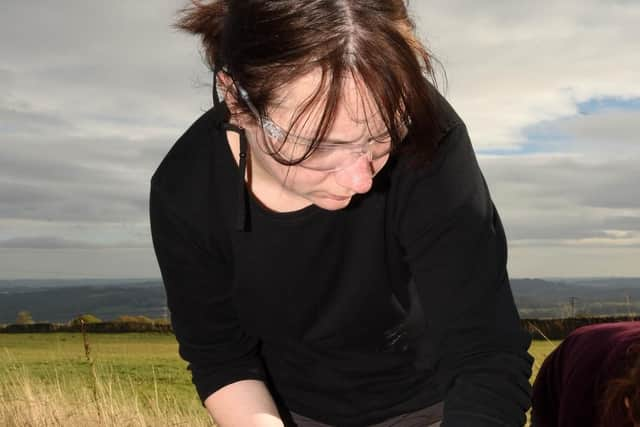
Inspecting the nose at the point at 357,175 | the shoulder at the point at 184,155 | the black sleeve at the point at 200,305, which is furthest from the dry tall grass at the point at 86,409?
the nose at the point at 357,175

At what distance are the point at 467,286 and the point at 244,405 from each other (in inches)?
32.3

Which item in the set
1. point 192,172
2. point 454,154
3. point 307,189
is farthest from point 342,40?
point 192,172

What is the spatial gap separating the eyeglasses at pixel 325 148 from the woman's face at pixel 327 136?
2 centimetres

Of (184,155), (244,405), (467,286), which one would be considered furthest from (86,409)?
(467,286)

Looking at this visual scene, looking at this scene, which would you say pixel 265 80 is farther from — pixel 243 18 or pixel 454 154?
pixel 454 154

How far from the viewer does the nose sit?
1.78 metres

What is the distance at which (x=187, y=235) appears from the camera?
2.34 m

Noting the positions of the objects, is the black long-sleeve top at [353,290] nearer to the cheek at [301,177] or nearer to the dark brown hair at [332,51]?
the cheek at [301,177]

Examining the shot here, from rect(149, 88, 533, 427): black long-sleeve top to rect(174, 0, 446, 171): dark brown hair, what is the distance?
1.31 feet

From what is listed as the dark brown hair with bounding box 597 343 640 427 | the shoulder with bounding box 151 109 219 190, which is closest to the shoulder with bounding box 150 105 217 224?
the shoulder with bounding box 151 109 219 190

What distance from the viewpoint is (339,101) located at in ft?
5.40

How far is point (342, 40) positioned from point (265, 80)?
0.62 ft

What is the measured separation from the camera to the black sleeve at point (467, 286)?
2047 mm

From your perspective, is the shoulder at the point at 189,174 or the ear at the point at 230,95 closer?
the ear at the point at 230,95
